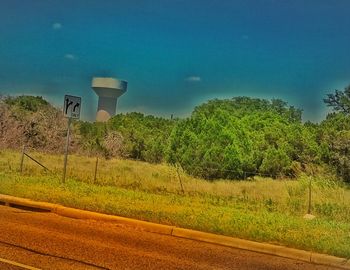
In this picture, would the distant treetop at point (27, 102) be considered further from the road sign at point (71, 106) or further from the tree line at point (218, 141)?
the road sign at point (71, 106)

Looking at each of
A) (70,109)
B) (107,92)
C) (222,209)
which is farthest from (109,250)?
(107,92)

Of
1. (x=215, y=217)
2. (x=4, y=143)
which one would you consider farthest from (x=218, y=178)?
(x=4, y=143)

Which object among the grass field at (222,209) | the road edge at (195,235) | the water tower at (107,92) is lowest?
the road edge at (195,235)

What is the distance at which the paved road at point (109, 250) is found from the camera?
7.11 meters

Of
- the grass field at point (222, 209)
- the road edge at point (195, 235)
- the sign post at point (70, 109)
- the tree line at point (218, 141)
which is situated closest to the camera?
the road edge at point (195, 235)

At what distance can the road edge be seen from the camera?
8414mm

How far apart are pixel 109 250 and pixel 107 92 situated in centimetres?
13499

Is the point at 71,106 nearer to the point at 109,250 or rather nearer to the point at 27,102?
the point at 109,250

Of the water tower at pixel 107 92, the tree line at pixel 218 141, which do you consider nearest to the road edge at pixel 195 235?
the tree line at pixel 218 141

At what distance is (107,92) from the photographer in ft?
463

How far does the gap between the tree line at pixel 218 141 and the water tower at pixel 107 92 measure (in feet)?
265

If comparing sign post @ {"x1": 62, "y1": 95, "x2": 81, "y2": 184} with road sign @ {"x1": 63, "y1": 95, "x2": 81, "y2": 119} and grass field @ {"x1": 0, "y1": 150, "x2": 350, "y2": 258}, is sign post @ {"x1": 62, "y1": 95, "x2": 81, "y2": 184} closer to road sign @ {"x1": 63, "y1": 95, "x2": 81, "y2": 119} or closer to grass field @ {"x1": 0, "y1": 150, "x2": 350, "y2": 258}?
road sign @ {"x1": 63, "y1": 95, "x2": 81, "y2": 119}

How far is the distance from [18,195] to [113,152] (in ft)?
121

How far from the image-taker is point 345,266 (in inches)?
317
